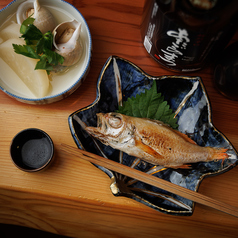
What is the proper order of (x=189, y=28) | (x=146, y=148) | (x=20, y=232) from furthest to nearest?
(x=20, y=232), (x=146, y=148), (x=189, y=28)

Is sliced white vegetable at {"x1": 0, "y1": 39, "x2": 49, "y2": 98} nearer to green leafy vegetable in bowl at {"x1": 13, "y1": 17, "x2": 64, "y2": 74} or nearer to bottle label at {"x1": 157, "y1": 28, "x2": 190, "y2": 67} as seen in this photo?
green leafy vegetable in bowl at {"x1": 13, "y1": 17, "x2": 64, "y2": 74}

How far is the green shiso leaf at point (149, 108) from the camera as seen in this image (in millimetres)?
925

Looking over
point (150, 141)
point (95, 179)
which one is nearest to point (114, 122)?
point (150, 141)

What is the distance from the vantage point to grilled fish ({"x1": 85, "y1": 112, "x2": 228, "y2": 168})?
82 cm

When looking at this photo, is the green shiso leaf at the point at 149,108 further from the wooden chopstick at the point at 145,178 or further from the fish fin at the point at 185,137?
the wooden chopstick at the point at 145,178

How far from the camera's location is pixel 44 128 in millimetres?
984

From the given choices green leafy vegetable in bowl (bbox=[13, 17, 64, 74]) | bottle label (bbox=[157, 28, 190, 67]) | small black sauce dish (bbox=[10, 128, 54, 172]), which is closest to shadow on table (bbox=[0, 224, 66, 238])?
small black sauce dish (bbox=[10, 128, 54, 172])

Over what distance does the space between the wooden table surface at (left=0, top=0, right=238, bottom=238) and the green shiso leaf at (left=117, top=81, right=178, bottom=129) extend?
18cm

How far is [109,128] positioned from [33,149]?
0.34m

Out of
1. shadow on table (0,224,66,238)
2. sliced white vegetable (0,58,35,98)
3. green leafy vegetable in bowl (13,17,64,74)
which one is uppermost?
green leafy vegetable in bowl (13,17,64,74)

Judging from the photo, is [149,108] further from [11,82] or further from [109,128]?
[11,82]

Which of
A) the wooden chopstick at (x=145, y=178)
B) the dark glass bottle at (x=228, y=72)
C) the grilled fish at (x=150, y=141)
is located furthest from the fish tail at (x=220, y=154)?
the dark glass bottle at (x=228, y=72)

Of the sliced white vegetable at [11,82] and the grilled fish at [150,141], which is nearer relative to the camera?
the grilled fish at [150,141]

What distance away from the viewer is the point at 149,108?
3.07 ft
